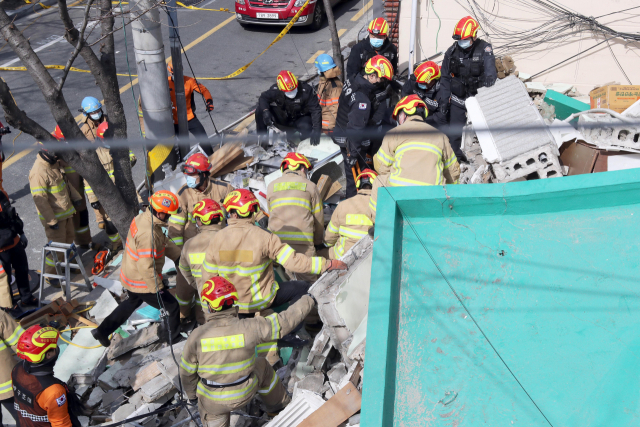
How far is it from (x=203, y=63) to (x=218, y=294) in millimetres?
9216

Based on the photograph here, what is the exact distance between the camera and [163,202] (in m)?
5.37

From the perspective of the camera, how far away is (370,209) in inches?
209

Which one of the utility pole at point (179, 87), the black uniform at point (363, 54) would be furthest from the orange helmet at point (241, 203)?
the black uniform at point (363, 54)

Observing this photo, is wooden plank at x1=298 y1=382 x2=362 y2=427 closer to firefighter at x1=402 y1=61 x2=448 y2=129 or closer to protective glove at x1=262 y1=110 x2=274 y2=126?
firefighter at x1=402 y1=61 x2=448 y2=129

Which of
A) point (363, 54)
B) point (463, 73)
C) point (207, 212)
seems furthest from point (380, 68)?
point (207, 212)

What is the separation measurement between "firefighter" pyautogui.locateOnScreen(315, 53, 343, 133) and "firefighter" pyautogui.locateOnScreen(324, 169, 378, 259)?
9.44ft

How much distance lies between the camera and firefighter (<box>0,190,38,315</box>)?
6301 mm

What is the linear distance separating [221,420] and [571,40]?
752 centimetres

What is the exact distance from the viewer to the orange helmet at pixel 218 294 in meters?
4.27

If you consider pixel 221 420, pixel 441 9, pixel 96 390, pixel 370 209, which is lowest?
pixel 96 390

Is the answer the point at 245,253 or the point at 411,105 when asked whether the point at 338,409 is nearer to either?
the point at 245,253

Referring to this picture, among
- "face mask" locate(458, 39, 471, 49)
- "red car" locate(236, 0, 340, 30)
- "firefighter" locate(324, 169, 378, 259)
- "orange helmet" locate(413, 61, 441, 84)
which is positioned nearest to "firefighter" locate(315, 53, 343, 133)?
"orange helmet" locate(413, 61, 441, 84)

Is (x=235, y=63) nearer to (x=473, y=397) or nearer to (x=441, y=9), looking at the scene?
(x=441, y=9)

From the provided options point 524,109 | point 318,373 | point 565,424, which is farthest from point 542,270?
point 524,109
